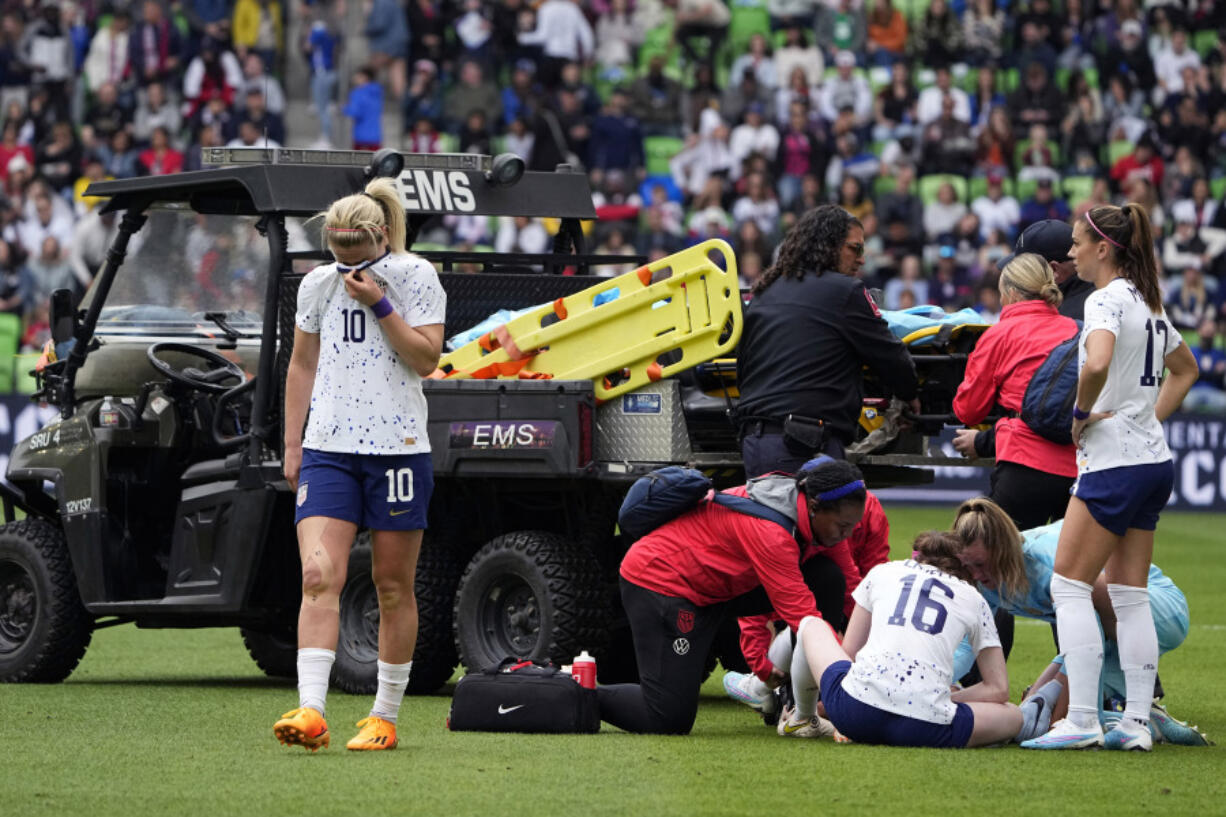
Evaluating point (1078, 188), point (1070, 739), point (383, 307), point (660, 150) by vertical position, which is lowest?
point (1070, 739)

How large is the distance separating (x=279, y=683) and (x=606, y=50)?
17.8 m

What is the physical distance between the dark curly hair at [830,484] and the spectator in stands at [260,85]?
18.9 metres

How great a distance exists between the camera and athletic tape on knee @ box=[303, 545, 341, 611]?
23.0ft

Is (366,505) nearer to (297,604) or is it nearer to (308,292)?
(308,292)

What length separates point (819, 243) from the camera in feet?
27.6

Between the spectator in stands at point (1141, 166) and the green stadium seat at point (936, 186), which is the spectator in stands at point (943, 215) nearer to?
the green stadium seat at point (936, 186)

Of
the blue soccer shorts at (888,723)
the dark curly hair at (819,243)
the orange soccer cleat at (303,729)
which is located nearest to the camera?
the orange soccer cleat at (303,729)

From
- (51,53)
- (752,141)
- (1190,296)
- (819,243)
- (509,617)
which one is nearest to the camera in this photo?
(819,243)

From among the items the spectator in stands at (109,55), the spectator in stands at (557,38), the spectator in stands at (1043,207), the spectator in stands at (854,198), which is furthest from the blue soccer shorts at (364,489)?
the spectator in stands at (109,55)

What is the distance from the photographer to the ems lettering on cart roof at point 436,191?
33.0 feet

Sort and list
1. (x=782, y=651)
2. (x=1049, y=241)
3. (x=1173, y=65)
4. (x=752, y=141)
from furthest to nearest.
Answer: (x=1173, y=65)
(x=752, y=141)
(x=1049, y=241)
(x=782, y=651)

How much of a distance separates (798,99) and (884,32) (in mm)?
2120

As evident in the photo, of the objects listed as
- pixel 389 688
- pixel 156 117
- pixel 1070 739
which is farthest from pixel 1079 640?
pixel 156 117

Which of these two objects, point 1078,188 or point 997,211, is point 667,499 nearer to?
point 997,211
